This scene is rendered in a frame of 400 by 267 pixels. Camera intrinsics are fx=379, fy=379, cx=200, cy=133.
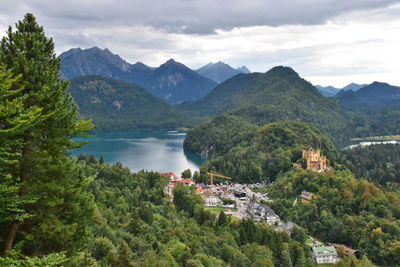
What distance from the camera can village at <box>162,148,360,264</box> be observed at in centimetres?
3344

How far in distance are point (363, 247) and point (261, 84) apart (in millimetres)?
165497

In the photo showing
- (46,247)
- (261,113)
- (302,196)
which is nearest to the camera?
(46,247)

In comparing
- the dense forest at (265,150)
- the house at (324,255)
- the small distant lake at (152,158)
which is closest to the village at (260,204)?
the house at (324,255)

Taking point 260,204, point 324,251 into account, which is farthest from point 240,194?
point 324,251

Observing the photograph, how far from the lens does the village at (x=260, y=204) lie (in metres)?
33.4

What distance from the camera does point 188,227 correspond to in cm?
3097

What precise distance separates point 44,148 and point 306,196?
43.1 m

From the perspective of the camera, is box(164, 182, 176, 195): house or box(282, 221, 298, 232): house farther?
box(164, 182, 176, 195): house

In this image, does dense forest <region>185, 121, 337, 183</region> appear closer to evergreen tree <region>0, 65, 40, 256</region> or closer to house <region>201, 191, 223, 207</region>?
house <region>201, 191, 223, 207</region>

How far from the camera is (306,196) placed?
157 ft

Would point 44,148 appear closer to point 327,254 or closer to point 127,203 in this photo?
point 127,203

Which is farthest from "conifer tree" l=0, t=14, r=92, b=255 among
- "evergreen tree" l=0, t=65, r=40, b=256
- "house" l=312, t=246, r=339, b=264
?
"house" l=312, t=246, r=339, b=264

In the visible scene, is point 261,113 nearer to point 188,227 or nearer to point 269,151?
point 269,151

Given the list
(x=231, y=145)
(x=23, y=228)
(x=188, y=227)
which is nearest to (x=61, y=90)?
(x=23, y=228)
